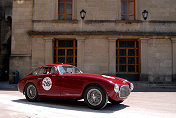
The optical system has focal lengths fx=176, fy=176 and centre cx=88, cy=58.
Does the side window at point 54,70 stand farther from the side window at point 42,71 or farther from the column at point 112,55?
the column at point 112,55

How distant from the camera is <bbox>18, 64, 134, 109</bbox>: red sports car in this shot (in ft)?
16.9

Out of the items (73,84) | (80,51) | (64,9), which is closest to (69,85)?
(73,84)

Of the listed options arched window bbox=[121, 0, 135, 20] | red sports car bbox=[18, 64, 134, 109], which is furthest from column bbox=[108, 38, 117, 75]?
red sports car bbox=[18, 64, 134, 109]

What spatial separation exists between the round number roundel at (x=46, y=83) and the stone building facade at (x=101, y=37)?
7.48 metres

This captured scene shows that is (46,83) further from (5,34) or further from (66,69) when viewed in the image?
(5,34)

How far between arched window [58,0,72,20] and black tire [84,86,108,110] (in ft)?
34.0

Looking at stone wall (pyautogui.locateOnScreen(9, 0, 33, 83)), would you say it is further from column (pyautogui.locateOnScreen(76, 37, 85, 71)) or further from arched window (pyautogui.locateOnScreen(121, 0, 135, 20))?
arched window (pyautogui.locateOnScreen(121, 0, 135, 20))

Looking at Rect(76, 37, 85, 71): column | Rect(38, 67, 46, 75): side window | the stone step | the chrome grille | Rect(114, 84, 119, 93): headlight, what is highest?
Rect(76, 37, 85, 71): column

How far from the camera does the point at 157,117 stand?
181 inches

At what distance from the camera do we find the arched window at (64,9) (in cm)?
1458

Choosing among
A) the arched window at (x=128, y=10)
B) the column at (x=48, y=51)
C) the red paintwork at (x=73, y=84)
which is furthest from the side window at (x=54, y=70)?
the arched window at (x=128, y=10)

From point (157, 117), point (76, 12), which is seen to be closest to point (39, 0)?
point (76, 12)

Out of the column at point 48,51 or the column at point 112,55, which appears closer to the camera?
the column at point 112,55

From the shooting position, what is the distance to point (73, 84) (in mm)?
5617
